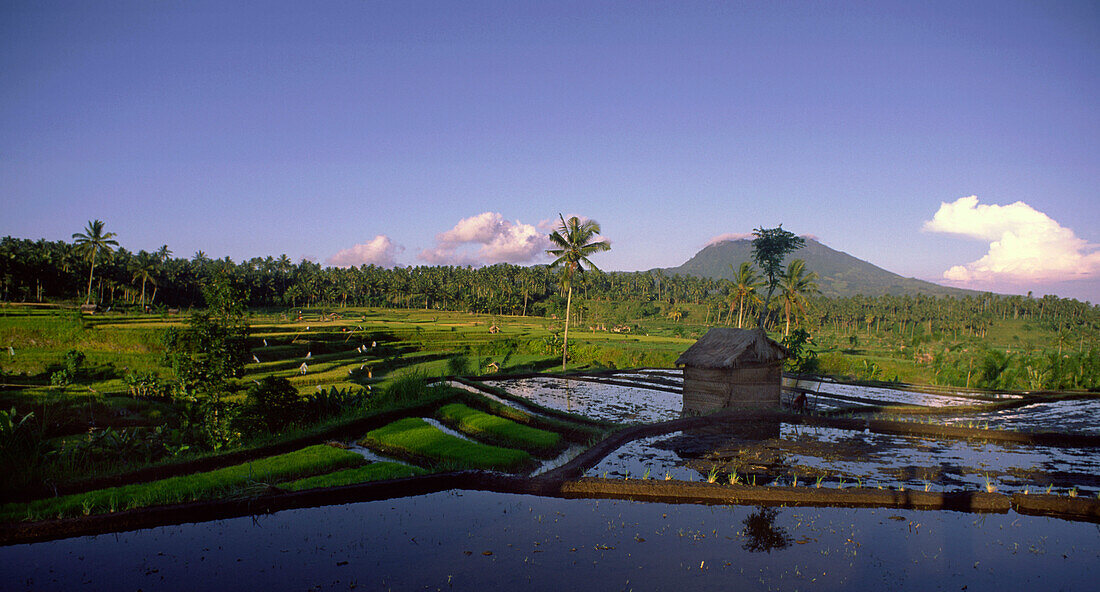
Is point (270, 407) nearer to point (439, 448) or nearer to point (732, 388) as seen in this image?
point (439, 448)

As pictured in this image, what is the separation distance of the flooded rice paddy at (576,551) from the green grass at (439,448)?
2.22m

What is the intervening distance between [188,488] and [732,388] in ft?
50.6

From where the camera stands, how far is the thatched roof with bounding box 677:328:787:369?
18.0m

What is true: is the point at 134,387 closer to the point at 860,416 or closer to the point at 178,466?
the point at 178,466

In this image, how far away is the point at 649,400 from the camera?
73.3ft

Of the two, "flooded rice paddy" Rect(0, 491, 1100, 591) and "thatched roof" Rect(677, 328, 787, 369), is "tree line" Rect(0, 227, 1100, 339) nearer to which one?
"thatched roof" Rect(677, 328, 787, 369)

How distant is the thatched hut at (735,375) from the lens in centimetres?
1816

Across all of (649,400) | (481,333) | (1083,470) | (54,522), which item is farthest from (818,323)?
(54,522)

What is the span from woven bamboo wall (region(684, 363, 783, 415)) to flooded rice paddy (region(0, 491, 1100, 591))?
9.12m

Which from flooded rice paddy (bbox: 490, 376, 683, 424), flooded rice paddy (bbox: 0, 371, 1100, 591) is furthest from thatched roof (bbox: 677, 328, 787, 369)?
flooded rice paddy (bbox: 0, 371, 1100, 591)

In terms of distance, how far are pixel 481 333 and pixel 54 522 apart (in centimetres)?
4095

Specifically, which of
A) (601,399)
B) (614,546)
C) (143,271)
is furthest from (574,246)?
(143,271)

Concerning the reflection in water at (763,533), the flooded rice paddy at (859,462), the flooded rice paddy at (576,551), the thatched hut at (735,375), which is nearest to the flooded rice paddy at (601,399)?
the thatched hut at (735,375)

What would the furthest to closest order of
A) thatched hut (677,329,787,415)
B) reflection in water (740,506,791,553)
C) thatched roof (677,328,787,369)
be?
1. thatched hut (677,329,787,415)
2. thatched roof (677,328,787,369)
3. reflection in water (740,506,791,553)
